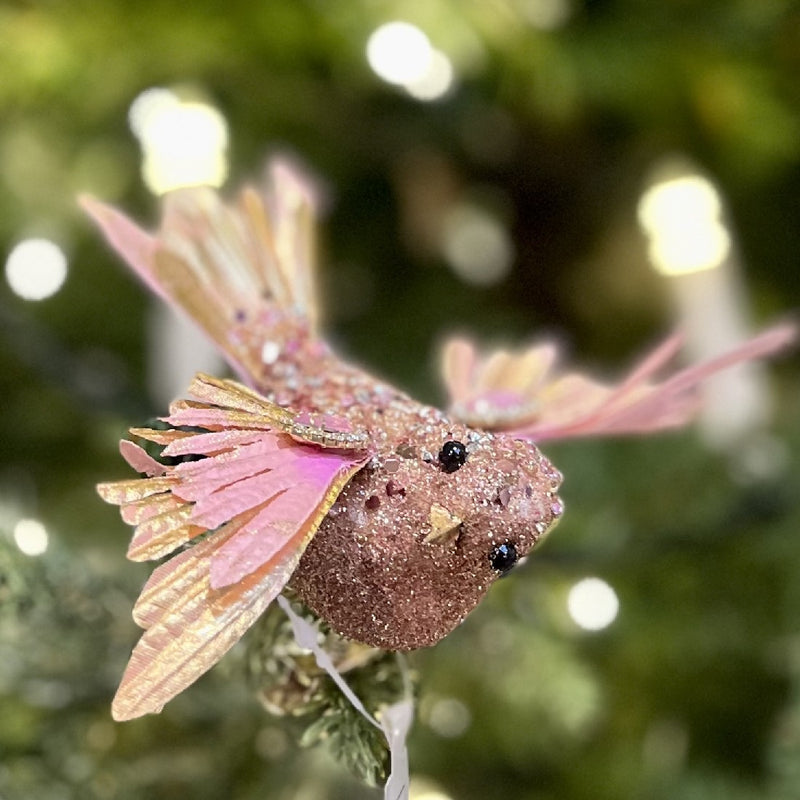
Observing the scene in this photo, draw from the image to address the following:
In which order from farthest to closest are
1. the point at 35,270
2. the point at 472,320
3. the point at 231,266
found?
the point at 472,320
the point at 35,270
the point at 231,266

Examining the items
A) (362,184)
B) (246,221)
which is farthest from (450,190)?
(246,221)

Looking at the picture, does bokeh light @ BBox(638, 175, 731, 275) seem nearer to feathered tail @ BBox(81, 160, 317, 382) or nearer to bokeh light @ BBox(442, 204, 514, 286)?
bokeh light @ BBox(442, 204, 514, 286)

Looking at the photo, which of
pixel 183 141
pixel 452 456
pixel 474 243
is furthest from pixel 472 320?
pixel 452 456

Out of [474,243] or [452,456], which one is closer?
[452,456]

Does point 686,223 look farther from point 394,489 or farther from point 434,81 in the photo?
point 394,489

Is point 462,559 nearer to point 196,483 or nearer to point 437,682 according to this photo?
point 196,483

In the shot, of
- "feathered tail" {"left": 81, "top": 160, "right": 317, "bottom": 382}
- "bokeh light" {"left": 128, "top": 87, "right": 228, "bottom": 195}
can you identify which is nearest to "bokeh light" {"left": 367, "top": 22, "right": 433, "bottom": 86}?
"bokeh light" {"left": 128, "top": 87, "right": 228, "bottom": 195}

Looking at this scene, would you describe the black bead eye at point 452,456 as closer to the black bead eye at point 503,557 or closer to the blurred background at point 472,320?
the black bead eye at point 503,557
